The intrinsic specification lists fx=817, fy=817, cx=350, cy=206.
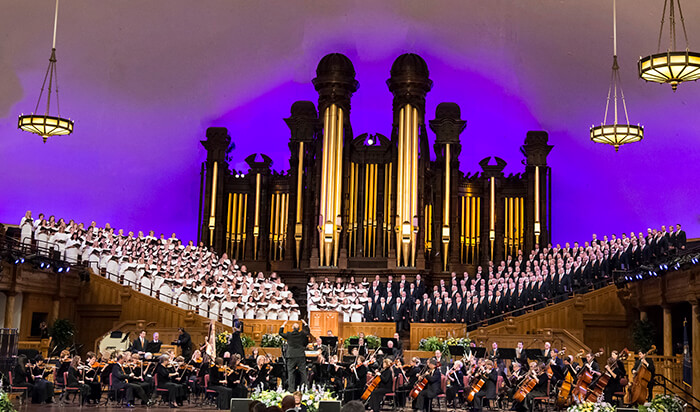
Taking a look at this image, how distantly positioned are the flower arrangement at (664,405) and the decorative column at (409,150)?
1385 cm

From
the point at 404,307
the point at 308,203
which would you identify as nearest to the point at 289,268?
the point at 308,203

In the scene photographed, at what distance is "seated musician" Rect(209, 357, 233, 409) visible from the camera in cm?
1219

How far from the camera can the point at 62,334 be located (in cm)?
1880

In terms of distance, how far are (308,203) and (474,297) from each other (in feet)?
24.5

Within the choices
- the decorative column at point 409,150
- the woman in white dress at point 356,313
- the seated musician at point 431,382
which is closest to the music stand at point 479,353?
the seated musician at point 431,382

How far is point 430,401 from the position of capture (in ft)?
40.7

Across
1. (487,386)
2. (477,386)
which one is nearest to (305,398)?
(477,386)

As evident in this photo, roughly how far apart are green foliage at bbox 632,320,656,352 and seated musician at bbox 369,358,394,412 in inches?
309

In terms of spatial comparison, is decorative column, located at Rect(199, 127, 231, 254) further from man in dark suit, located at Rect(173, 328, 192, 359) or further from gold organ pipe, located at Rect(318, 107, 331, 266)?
man in dark suit, located at Rect(173, 328, 192, 359)

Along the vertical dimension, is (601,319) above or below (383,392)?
above

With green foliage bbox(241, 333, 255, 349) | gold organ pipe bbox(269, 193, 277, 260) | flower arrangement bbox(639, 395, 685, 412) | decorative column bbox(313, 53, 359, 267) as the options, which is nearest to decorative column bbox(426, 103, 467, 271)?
decorative column bbox(313, 53, 359, 267)

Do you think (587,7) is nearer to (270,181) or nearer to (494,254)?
(494,254)

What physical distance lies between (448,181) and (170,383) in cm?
1418

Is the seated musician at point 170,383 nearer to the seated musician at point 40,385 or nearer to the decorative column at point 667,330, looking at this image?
the seated musician at point 40,385
